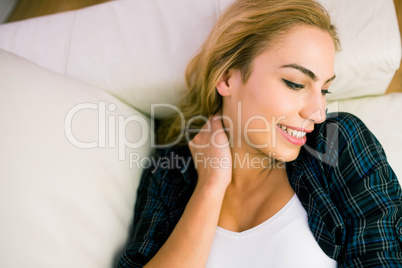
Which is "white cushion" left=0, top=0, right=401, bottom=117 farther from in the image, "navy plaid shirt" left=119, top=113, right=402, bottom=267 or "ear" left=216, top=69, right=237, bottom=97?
"navy plaid shirt" left=119, top=113, right=402, bottom=267

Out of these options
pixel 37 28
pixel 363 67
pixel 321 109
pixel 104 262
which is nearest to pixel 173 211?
pixel 104 262

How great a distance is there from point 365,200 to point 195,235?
558 millimetres

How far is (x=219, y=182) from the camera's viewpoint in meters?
1.10

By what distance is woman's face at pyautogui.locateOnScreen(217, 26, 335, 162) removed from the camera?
3.02ft

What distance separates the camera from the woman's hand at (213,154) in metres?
1.12

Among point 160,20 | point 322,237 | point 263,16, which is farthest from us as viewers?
point 160,20

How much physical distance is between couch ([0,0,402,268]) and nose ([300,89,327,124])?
31 cm

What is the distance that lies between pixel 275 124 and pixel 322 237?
39cm

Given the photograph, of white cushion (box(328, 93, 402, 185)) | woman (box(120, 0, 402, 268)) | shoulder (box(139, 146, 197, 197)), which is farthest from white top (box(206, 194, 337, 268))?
white cushion (box(328, 93, 402, 185))

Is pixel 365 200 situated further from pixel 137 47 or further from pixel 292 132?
pixel 137 47

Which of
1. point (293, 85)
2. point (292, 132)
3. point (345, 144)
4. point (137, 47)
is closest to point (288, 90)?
point (293, 85)

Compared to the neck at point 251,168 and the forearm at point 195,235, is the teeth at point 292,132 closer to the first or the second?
the neck at point 251,168

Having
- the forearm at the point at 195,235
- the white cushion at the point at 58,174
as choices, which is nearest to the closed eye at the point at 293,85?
the forearm at the point at 195,235

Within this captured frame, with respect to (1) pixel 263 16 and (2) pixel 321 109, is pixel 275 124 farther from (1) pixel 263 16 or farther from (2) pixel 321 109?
(1) pixel 263 16
